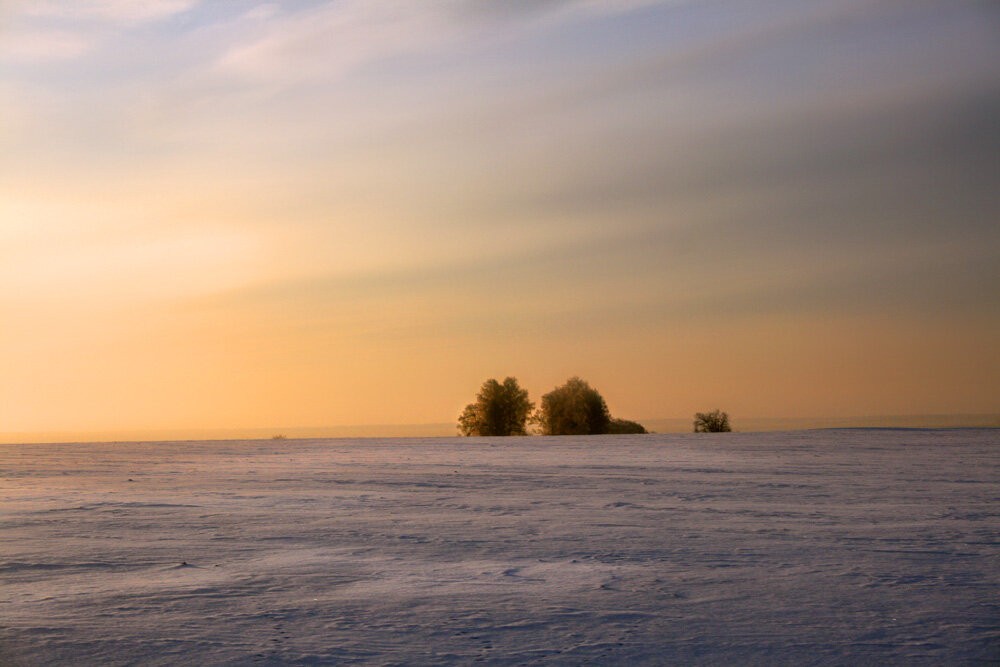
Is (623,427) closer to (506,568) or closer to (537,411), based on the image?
(537,411)

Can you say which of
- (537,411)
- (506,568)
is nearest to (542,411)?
(537,411)

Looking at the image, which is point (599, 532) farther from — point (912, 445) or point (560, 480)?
point (912, 445)

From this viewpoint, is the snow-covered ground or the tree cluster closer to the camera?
the snow-covered ground

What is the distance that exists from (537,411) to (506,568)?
27.4 meters

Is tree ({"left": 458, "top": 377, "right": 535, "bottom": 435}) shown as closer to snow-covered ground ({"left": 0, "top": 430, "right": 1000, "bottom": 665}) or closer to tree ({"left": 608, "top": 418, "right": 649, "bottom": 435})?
tree ({"left": 608, "top": 418, "right": 649, "bottom": 435})

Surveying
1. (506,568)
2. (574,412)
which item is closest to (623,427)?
(574,412)

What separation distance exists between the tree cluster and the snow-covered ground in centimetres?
2155

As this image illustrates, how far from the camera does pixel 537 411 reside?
→ 32031mm

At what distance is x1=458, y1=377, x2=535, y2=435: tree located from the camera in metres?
31.7

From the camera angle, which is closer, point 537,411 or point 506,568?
point 506,568

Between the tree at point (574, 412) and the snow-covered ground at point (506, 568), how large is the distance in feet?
70.4

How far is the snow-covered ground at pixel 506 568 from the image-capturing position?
341 cm

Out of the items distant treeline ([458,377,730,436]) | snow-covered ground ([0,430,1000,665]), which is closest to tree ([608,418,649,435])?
distant treeline ([458,377,730,436])

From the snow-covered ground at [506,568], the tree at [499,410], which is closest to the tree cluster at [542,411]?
the tree at [499,410]
